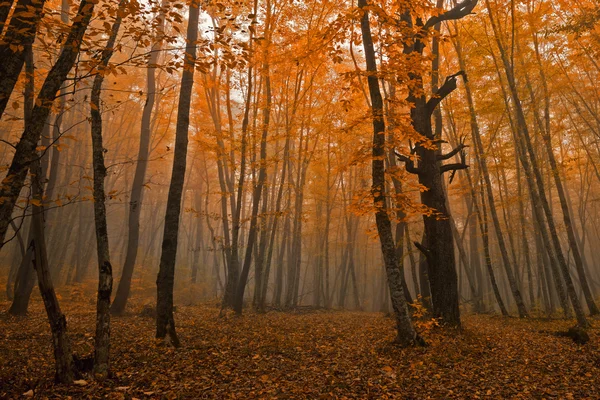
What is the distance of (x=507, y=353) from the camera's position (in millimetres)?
6641

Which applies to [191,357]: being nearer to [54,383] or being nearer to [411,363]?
A: [54,383]

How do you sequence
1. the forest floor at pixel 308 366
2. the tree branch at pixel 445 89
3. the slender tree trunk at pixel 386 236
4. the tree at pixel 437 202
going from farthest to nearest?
1. the tree branch at pixel 445 89
2. the tree at pixel 437 202
3. the slender tree trunk at pixel 386 236
4. the forest floor at pixel 308 366

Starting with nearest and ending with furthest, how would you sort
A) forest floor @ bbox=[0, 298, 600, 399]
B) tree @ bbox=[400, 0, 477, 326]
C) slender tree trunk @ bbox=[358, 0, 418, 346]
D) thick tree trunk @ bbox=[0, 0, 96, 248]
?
thick tree trunk @ bbox=[0, 0, 96, 248], forest floor @ bbox=[0, 298, 600, 399], slender tree trunk @ bbox=[358, 0, 418, 346], tree @ bbox=[400, 0, 477, 326]

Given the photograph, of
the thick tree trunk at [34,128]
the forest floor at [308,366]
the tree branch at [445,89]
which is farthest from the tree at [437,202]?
the thick tree trunk at [34,128]

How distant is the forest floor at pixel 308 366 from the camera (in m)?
4.58

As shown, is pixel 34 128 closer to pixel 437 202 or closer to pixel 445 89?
pixel 437 202

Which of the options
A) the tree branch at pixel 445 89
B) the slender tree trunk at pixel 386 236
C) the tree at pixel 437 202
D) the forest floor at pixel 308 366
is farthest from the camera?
the tree branch at pixel 445 89

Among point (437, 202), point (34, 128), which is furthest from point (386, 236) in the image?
point (34, 128)

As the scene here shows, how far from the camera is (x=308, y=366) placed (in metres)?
5.85

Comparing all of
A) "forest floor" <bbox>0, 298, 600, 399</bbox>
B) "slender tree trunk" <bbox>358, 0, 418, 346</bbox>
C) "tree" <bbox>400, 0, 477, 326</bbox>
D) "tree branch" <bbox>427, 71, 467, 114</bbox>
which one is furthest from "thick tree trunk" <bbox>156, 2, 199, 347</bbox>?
"tree branch" <bbox>427, 71, 467, 114</bbox>

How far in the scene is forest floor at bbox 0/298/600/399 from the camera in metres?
4.58

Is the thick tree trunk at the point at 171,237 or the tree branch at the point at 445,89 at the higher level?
the tree branch at the point at 445,89

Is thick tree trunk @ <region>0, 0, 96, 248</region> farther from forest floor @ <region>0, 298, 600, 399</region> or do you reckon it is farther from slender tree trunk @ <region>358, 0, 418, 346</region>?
slender tree trunk @ <region>358, 0, 418, 346</region>

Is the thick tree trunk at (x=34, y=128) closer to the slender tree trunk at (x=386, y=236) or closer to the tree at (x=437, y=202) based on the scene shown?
the slender tree trunk at (x=386, y=236)
